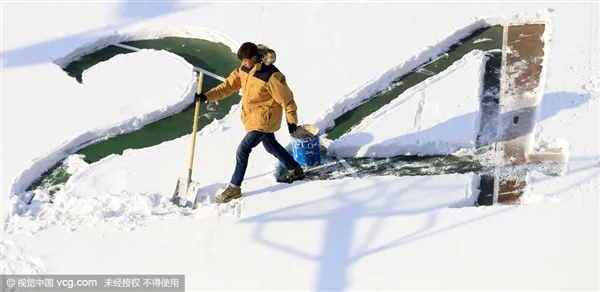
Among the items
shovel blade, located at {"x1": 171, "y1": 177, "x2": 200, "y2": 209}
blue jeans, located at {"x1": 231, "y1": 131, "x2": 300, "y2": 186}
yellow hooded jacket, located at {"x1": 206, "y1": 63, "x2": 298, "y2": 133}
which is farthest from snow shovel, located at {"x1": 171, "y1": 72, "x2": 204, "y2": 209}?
yellow hooded jacket, located at {"x1": 206, "y1": 63, "x2": 298, "y2": 133}

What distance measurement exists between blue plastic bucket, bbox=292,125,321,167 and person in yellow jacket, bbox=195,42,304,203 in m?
0.28

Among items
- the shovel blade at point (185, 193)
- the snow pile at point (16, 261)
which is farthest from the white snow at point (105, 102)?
the shovel blade at point (185, 193)

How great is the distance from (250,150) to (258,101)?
1.53ft

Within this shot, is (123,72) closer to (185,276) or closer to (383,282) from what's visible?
(185,276)

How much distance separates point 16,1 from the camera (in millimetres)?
11039

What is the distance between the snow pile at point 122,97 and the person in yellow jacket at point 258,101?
6.21 feet

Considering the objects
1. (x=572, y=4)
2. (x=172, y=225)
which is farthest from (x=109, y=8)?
(x=572, y=4)

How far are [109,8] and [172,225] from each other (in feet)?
15.0

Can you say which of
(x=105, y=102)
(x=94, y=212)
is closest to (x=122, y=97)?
(x=105, y=102)

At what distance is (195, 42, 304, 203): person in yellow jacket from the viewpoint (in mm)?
6637

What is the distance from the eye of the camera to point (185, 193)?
24.1ft

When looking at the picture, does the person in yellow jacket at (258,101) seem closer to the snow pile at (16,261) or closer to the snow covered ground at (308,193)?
the snow covered ground at (308,193)

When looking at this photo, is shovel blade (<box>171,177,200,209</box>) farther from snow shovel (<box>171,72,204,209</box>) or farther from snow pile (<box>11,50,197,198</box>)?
snow pile (<box>11,50,197,198</box>)

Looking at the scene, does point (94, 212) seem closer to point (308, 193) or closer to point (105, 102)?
point (308, 193)
